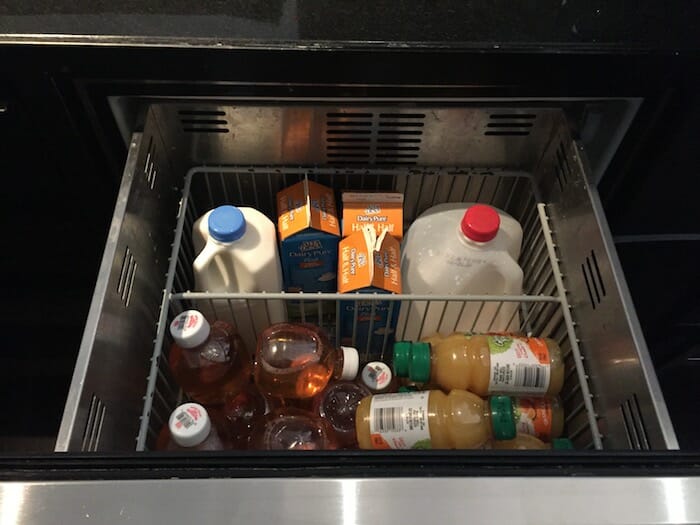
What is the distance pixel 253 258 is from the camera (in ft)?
3.29

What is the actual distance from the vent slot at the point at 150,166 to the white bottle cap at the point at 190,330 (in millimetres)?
259

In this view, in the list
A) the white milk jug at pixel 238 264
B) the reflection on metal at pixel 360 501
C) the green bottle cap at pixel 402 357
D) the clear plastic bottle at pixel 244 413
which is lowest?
the reflection on metal at pixel 360 501

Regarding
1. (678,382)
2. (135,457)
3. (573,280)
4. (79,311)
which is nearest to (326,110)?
(573,280)

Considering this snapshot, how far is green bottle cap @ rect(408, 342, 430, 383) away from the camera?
956 millimetres

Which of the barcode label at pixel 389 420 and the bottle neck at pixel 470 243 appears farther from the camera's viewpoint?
the bottle neck at pixel 470 243

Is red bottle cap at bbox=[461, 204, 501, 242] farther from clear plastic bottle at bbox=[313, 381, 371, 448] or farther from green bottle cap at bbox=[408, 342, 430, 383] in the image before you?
clear plastic bottle at bbox=[313, 381, 371, 448]

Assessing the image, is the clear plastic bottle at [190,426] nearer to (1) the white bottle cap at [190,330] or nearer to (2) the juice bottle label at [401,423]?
(1) the white bottle cap at [190,330]

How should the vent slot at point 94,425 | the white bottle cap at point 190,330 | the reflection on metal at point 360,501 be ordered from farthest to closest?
the white bottle cap at point 190,330, the vent slot at point 94,425, the reflection on metal at point 360,501

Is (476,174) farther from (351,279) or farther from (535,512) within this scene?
(535,512)

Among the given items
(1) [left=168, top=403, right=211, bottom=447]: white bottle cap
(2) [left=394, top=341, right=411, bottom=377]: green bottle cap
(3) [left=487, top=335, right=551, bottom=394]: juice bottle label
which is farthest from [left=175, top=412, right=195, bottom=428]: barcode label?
(3) [left=487, top=335, right=551, bottom=394]: juice bottle label

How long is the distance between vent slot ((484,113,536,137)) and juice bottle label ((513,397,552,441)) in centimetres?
46

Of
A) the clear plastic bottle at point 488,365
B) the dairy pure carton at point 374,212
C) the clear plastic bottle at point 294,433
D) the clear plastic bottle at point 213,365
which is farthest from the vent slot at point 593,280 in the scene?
the clear plastic bottle at point 213,365

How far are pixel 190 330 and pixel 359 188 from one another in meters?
0.46

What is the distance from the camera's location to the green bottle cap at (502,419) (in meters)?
0.88
